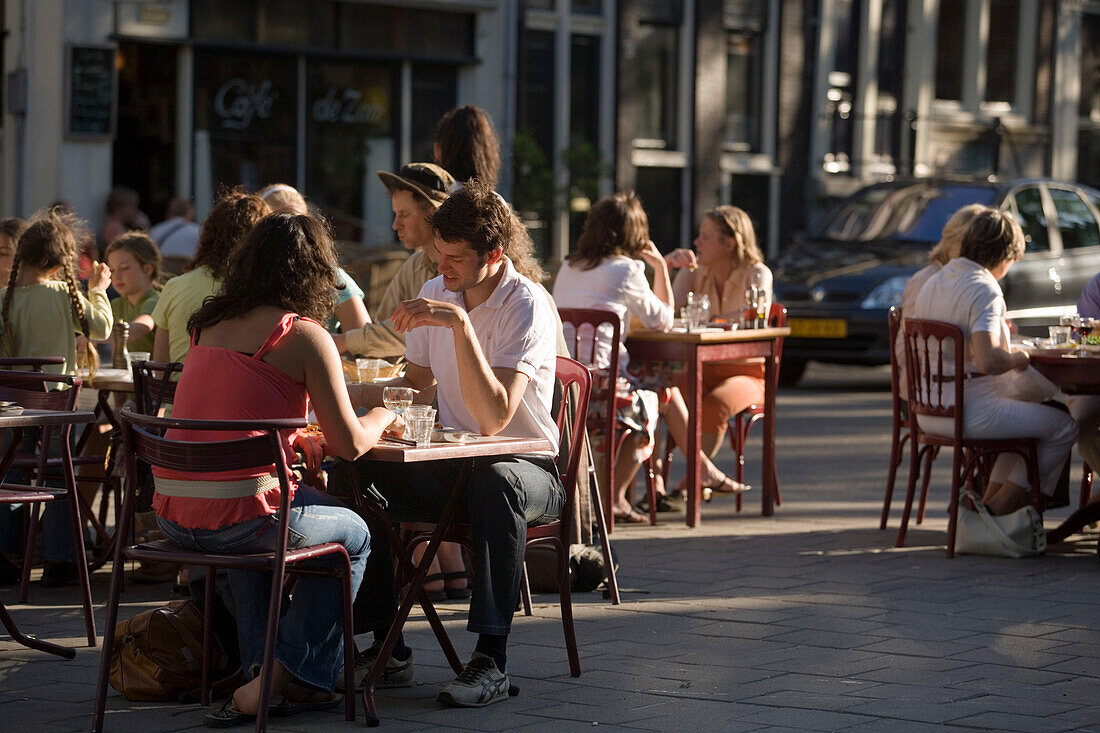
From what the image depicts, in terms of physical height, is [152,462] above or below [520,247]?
below

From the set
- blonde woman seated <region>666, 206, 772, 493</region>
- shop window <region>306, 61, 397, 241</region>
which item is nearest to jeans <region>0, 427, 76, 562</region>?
blonde woman seated <region>666, 206, 772, 493</region>

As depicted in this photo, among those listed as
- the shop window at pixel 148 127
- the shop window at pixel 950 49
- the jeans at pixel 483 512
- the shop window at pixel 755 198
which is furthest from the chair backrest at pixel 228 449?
the shop window at pixel 950 49

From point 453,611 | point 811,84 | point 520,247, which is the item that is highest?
point 811,84

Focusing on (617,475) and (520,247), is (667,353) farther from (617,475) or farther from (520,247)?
(520,247)

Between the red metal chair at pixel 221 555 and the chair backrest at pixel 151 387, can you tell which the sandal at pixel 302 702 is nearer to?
the red metal chair at pixel 221 555

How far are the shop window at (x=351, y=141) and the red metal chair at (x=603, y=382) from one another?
1088cm

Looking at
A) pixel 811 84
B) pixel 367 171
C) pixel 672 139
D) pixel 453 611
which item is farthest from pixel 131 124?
pixel 453 611

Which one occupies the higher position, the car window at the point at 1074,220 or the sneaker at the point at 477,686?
the car window at the point at 1074,220

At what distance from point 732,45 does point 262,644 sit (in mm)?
19420

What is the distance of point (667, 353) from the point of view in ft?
28.7

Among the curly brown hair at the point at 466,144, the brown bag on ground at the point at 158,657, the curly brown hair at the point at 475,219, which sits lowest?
the brown bag on ground at the point at 158,657

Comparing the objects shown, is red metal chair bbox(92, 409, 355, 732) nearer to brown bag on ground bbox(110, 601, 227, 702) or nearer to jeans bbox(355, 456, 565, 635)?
brown bag on ground bbox(110, 601, 227, 702)

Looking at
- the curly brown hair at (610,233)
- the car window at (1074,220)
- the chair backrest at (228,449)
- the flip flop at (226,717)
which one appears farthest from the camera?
the car window at (1074,220)

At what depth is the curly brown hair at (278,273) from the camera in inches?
195
